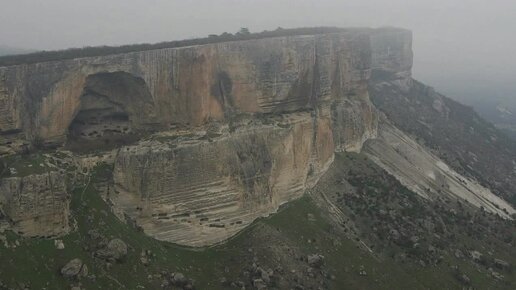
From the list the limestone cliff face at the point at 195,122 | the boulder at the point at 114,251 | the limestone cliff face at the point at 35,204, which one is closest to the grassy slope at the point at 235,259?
the boulder at the point at 114,251

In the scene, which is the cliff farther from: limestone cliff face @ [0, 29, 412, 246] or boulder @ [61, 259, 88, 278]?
boulder @ [61, 259, 88, 278]

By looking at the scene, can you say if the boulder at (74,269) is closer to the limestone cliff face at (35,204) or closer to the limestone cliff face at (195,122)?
the limestone cliff face at (35,204)

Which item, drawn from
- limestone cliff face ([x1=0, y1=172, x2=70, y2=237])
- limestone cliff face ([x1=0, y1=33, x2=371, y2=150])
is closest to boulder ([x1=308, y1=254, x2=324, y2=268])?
limestone cliff face ([x1=0, y1=33, x2=371, y2=150])

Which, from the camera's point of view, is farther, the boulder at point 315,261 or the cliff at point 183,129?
the boulder at point 315,261

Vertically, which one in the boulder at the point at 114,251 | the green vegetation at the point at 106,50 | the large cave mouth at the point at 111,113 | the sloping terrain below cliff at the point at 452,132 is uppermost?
the green vegetation at the point at 106,50

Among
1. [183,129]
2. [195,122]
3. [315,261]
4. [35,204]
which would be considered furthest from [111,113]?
[315,261]

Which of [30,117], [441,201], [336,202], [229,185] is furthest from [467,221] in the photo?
[30,117]

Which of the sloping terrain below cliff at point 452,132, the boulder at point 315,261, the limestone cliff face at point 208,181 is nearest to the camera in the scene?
the limestone cliff face at point 208,181
